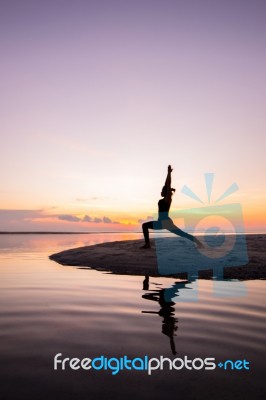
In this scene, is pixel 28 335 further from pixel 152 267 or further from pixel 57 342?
pixel 152 267

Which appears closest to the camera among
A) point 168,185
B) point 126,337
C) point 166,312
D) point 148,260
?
point 126,337

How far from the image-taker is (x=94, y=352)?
375 centimetres

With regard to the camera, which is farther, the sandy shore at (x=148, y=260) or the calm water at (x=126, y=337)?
the sandy shore at (x=148, y=260)

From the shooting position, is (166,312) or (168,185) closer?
(166,312)

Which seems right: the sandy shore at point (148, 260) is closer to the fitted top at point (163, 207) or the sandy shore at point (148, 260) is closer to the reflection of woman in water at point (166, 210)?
the reflection of woman in water at point (166, 210)

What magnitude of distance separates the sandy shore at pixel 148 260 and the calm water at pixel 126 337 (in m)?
2.29

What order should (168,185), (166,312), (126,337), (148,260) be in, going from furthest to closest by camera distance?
(168,185)
(148,260)
(166,312)
(126,337)

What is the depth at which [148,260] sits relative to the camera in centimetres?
1241

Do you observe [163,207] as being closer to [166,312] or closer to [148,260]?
[148,260]

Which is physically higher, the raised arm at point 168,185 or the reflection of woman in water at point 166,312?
the raised arm at point 168,185

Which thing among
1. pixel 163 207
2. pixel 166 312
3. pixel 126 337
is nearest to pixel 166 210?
pixel 163 207

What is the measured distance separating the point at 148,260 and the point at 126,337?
812cm

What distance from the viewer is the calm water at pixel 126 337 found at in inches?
115

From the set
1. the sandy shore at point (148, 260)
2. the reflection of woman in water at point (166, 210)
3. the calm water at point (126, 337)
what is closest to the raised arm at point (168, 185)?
the reflection of woman in water at point (166, 210)
